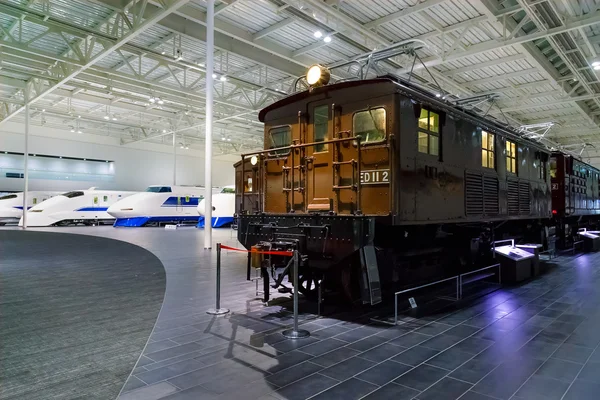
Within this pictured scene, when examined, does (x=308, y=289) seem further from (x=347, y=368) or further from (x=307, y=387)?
(x=307, y=387)

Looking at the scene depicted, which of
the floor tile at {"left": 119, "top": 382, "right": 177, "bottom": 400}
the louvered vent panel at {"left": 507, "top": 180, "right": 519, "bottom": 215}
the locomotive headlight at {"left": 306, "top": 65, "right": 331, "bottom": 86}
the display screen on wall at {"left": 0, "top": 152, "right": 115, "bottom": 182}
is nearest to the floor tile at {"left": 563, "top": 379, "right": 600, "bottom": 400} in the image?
the floor tile at {"left": 119, "top": 382, "right": 177, "bottom": 400}

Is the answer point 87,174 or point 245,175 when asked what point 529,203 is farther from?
point 87,174

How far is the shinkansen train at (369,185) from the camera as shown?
15.4 feet

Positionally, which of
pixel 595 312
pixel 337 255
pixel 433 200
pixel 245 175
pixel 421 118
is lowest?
pixel 595 312

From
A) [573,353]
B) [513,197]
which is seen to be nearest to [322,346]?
[573,353]

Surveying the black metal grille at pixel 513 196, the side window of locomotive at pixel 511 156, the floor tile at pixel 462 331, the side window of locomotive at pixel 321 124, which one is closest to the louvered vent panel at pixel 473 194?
the black metal grille at pixel 513 196

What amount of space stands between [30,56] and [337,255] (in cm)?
1642

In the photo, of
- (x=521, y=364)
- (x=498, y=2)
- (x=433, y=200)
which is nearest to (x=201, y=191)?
(x=498, y=2)

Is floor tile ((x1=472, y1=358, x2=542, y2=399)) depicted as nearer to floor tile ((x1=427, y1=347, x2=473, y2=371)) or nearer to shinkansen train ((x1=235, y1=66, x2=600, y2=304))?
floor tile ((x1=427, y1=347, x2=473, y2=371))

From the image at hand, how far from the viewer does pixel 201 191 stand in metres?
27.3

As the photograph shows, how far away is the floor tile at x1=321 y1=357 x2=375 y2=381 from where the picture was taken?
3135mm

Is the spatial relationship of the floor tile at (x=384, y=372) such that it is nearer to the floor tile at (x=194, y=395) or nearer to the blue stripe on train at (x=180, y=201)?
the floor tile at (x=194, y=395)

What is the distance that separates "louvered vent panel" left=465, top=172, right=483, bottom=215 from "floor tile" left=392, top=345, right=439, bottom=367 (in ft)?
10.0

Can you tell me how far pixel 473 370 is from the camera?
3.24 metres
